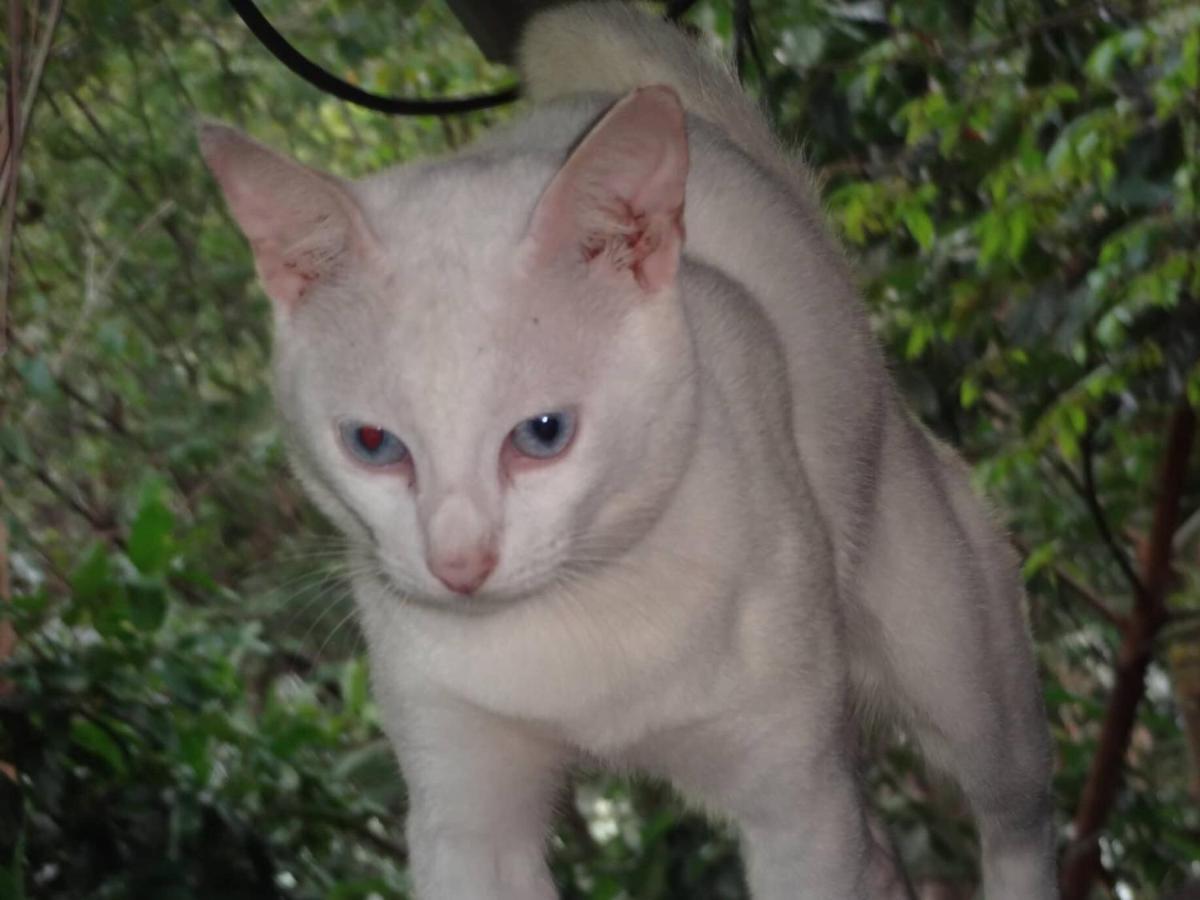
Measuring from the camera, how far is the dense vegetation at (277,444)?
7.63 feet

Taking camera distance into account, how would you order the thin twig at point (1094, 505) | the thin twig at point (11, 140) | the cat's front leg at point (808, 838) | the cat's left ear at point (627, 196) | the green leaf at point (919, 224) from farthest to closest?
the thin twig at point (1094, 505) < the green leaf at point (919, 224) < the thin twig at point (11, 140) < the cat's front leg at point (808, 838) < the cat's left ear at point (627, 196)

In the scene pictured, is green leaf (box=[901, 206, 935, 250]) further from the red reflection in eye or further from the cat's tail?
the red reflection in eye

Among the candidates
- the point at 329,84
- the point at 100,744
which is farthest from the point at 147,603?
the point at 329,84

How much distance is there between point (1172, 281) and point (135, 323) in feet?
7.26

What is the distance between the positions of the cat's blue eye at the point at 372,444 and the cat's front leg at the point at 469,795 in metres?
0.25

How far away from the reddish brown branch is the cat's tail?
1.28m

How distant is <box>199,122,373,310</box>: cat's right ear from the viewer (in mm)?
1267

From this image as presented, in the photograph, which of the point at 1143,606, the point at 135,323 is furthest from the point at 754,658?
the point at 135,323

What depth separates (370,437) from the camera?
130 centimetres

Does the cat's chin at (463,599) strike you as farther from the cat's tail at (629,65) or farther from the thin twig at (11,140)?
the thin twig at (11,140)

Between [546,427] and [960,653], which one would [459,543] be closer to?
[546,427]

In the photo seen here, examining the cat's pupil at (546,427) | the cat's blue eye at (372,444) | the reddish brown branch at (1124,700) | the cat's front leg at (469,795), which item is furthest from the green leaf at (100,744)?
the reddish brown branch at (1124,700)

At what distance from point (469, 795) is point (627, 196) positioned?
21.6 inches

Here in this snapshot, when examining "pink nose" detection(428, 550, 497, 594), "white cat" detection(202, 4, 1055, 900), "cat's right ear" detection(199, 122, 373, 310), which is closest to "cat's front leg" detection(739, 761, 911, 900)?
"white cat" detection(202, 4, 1055, 900)
